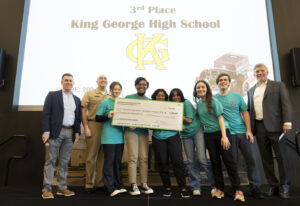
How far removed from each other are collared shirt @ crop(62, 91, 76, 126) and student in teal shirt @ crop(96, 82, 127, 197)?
13.5 inches

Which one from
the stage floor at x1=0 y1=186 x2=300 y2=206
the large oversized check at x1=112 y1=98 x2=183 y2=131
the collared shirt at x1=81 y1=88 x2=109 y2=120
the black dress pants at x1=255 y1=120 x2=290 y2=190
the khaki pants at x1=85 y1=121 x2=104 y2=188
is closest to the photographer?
the stage floor at x1=0 y1=186 x2=300 y2=206

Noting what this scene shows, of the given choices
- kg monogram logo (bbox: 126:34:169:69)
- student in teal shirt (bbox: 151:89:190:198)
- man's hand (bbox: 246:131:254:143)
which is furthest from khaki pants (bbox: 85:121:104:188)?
man's hand (bbox: 246:131:254:143)

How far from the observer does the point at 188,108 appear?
2.38m

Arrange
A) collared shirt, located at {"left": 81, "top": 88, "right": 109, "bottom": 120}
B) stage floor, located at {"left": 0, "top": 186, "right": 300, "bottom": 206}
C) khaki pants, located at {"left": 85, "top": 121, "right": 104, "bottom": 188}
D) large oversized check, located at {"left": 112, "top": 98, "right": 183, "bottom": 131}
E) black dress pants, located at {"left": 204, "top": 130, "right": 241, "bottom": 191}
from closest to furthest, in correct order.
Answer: stage floor, located at {"left": 0, "top": 186, "right": 300, "bottom": 206}, black dress pants, located at {"left": 204, "top": 130, "right": 241, "bottom": 191}, large oversized check, located at {"left": 112, "top": 98, "right": 183, "bottom": 131}, khaki pants, located at {"left": 85, "top": 121, "right": 104, "bottom": 188}, collared shirt, located at {"left": 81, "top": 88, "right": 109, "bottom": 120}

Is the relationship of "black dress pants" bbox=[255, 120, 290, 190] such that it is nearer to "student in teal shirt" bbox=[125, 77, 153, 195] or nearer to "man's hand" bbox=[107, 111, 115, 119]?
"student in teal shirt" bbox=[125, 77, 153, 195]

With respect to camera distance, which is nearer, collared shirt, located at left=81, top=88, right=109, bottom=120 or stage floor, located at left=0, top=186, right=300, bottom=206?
stage floor, located at left=0, top=186, right=300, bottom=206

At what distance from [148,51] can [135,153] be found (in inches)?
76.1

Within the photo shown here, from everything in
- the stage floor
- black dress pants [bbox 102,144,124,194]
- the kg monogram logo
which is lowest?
the stage floor

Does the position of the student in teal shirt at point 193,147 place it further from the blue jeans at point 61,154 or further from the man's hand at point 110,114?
the blue jeans at point 61,154

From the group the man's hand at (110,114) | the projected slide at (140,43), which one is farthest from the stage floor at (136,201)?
the projected slide at (140,43)

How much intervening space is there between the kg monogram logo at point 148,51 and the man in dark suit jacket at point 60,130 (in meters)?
1.37

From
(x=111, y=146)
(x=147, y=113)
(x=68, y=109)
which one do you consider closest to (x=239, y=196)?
(x=147, y=113)

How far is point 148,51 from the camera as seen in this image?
3.51 metres

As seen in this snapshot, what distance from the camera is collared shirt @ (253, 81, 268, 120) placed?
238 cm
